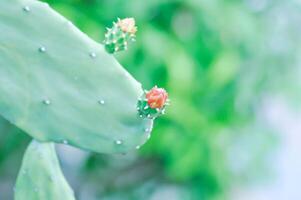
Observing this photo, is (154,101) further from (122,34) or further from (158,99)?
(122,34)

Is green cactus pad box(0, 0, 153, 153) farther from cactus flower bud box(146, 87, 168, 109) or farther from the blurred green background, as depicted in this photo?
the blurred green background

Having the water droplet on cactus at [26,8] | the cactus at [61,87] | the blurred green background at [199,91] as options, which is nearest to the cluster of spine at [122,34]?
the cactus at [61,87]

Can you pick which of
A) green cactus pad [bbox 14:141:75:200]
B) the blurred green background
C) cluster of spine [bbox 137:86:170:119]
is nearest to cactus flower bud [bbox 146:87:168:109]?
cluster of spine [bbox 137:86:170:119]

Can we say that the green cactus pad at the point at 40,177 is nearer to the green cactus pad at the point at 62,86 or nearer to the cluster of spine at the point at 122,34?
the green cactus pad at the point at 62,86

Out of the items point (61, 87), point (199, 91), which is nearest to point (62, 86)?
point (61, 87)

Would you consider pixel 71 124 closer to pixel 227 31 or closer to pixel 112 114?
pixel 112 114

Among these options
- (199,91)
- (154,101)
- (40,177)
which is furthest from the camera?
(199,91)
